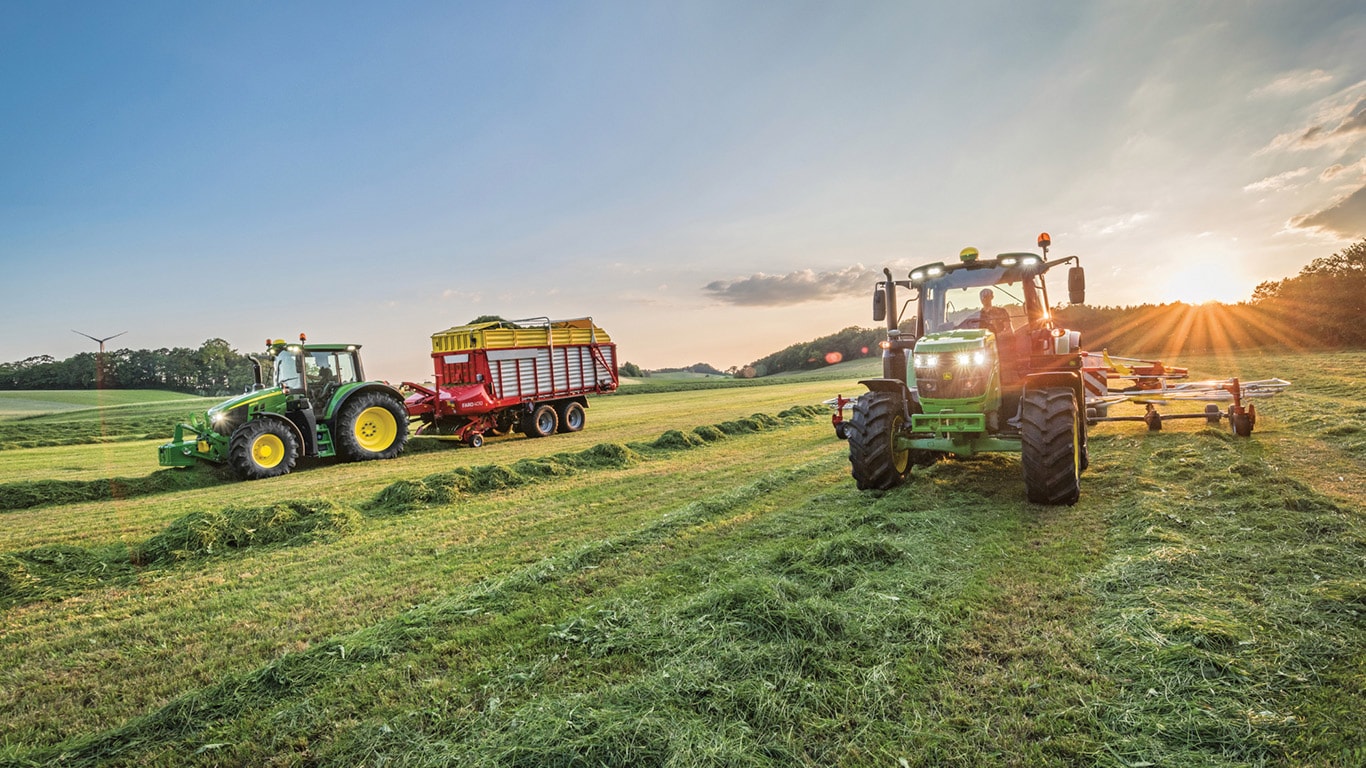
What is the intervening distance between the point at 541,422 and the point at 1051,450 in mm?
13033

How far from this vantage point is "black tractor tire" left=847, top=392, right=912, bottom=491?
6.93 metres

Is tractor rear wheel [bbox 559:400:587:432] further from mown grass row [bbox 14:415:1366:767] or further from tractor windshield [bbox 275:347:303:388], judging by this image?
mown grass row [bbox 14:415:1366:767]

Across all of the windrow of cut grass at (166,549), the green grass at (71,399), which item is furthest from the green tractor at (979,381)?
the green grass at (71,399)

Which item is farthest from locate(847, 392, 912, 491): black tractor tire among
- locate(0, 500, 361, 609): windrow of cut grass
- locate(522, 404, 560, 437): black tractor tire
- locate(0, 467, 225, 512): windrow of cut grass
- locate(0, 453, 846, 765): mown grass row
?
locate(522, 404, 560, 437): black tractor tire

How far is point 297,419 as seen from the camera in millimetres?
12195

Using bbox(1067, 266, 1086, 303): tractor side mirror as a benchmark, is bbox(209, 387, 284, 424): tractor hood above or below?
below

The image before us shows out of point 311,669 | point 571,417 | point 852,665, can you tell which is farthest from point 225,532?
point 571,417

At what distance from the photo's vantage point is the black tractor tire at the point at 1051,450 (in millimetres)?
5988

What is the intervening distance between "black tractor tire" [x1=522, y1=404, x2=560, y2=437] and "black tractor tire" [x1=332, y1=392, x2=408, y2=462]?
11.6 feet

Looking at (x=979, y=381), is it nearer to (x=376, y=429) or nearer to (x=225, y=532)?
(x=225, y=532)

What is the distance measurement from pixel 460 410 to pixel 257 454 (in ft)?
14.2

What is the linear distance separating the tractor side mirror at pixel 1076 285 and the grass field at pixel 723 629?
2170mm

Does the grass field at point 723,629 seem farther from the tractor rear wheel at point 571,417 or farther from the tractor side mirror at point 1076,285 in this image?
the tractor rear wheel at point 571,417

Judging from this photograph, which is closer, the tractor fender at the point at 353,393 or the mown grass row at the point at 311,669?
the mown grass row at the point at 311,669
